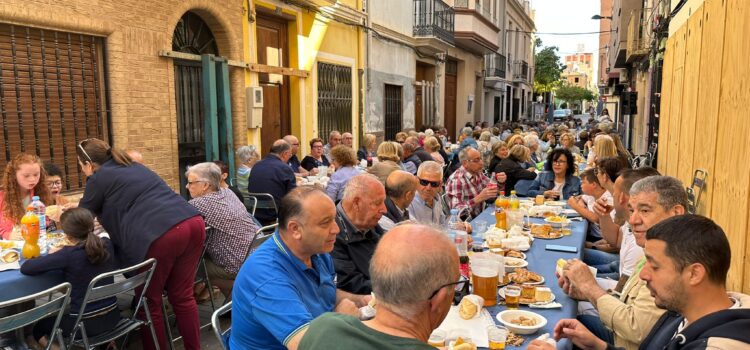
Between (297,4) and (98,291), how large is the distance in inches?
326

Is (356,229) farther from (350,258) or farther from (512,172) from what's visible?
(512,172)

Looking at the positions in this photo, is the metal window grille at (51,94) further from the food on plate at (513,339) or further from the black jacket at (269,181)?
the food on plate at (513,339)

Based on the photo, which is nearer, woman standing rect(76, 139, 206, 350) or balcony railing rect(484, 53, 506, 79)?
woman standing rect(76, 139, 206, 350)

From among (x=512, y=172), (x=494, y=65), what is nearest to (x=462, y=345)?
(x=512, y=172)

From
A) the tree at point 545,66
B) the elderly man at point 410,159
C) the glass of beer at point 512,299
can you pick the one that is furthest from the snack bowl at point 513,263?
the tree at point 545,66

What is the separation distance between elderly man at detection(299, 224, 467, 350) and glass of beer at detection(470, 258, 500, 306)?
1.46m

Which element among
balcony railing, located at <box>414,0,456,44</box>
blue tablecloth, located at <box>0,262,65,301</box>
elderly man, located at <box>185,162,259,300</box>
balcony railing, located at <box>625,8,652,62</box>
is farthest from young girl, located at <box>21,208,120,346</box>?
balcony railing, located at <box>414,0,456,44</box>

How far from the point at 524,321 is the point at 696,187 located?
347cm

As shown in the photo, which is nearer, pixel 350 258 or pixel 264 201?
pixel 350 258

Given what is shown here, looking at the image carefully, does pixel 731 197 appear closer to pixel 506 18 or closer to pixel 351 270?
pixel 351 270

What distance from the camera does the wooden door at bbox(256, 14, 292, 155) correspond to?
33.8 ft

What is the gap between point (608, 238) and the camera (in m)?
5.46

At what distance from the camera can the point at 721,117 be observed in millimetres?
4504

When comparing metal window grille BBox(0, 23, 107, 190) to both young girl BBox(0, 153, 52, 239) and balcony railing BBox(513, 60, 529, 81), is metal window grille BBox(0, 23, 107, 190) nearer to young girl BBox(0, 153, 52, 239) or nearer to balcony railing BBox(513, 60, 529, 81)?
young girl BBox(0, 153, 52, 239)
